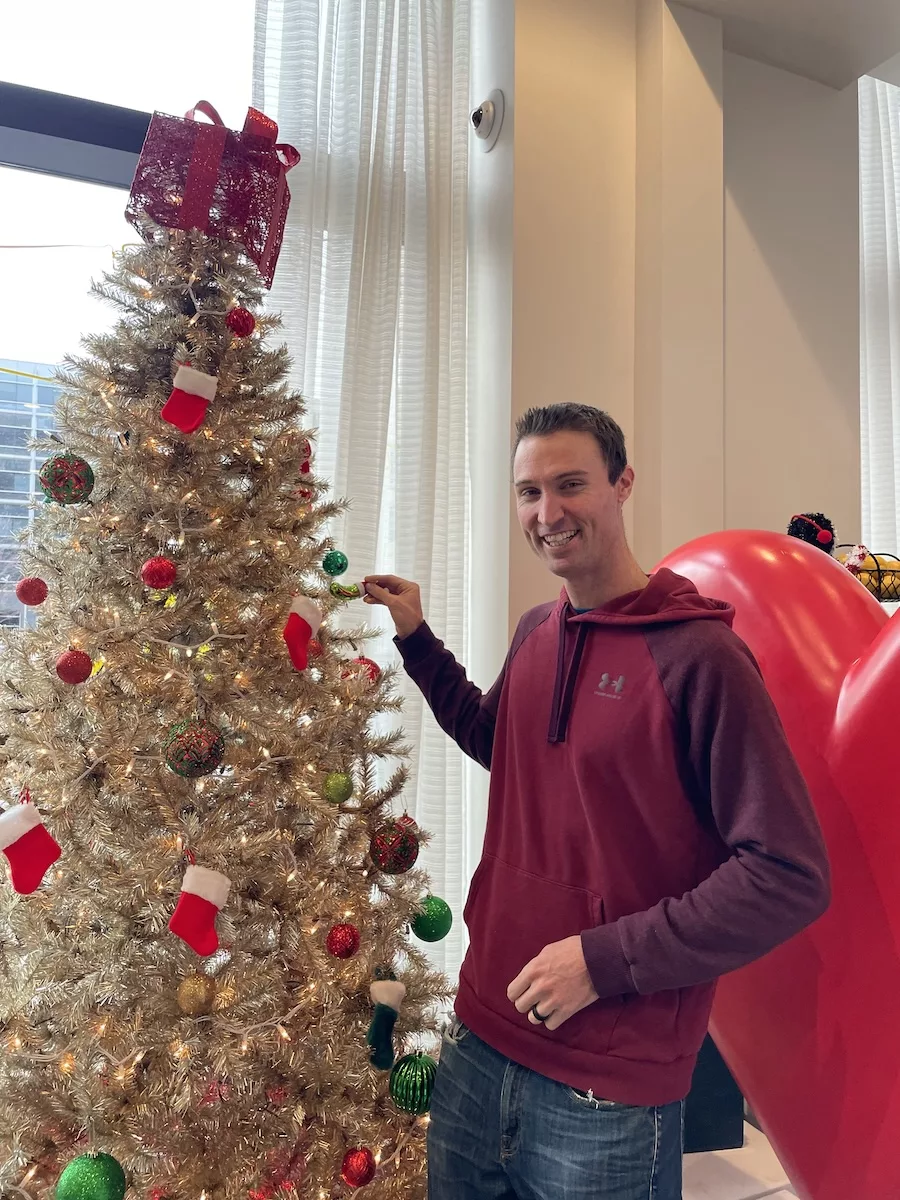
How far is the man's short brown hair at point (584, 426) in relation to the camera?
1.26 metres

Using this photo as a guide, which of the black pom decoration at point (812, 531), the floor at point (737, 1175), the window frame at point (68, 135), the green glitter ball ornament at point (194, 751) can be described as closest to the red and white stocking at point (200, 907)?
the green glitter ball ornament at point (194, 751)

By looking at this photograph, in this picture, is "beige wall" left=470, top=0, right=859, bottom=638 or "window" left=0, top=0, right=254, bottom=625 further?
"beige wall" left=470, top=0, right=859, bottom=638

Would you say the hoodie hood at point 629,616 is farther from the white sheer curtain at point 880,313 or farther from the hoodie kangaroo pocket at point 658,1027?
the white sheer curtain at point 880,313

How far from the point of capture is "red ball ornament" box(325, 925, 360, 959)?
4.35ft

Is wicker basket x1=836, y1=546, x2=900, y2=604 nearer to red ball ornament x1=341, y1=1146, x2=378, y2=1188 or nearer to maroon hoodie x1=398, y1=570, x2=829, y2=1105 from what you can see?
maroon hoodie x1=398, y1=570, x2=829, y2=1105

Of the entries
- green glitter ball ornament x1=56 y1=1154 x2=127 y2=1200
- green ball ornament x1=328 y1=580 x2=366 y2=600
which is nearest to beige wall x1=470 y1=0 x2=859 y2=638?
green ball ornament x1=328 y1=580 x2=366 y2=600

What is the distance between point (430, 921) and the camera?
151 cm

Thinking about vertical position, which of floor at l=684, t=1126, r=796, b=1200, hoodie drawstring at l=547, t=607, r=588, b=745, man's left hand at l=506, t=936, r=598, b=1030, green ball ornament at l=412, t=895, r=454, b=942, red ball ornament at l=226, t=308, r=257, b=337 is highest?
red ball ornament at l=226, t=308, r=257, b=337

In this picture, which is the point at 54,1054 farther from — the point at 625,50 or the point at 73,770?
the point at 625,50

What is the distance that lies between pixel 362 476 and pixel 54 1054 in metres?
1.47

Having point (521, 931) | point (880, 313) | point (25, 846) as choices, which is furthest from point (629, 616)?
point (880, 313)

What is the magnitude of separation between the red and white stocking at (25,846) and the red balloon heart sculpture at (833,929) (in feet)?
3.66

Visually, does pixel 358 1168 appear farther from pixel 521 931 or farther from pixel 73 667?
pixel 73 667

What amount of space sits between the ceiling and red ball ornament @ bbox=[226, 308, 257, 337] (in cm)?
188
